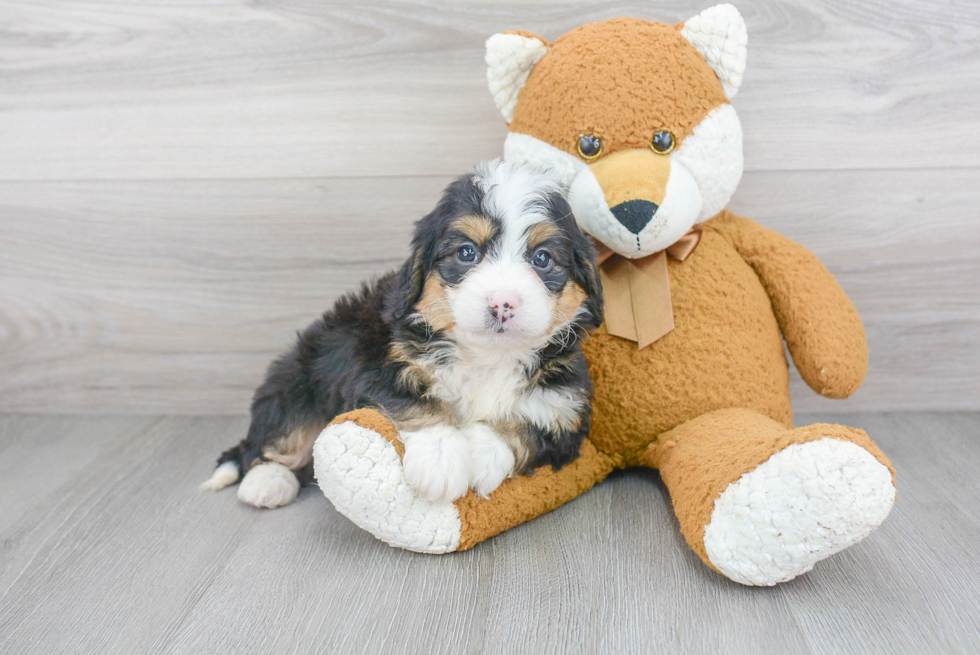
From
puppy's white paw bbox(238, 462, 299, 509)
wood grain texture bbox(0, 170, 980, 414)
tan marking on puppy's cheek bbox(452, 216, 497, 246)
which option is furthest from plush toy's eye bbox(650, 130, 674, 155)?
puppy's white paw bbox(238, 462, 299, 509)

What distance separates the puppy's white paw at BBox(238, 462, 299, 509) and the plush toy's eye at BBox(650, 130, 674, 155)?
107cm

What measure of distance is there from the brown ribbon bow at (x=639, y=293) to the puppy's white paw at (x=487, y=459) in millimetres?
382

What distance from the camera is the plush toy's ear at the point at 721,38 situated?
4.98 feet

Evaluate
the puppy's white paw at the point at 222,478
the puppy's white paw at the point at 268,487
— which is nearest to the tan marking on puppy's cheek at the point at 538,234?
the puppy's white paw at the point at 268,487

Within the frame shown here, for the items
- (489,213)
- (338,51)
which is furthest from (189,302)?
(489,213)

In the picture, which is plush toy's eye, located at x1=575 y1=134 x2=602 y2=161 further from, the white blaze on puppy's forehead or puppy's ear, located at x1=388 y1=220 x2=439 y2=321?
puppy's ear, located at x1=388 y1=220 x2=439 y2=321

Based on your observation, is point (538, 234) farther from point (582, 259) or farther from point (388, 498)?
point (388, 498)

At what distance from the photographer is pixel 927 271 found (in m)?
2.07

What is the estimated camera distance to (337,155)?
207cm

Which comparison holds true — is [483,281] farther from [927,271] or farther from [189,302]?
[927,271]

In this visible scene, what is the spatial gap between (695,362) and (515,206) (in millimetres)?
559

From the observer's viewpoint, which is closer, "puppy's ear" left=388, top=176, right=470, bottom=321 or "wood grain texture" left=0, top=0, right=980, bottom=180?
"puppy's ear" left=388, top=176, right=470, bottom=321

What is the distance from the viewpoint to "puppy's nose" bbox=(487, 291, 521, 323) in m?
1.22

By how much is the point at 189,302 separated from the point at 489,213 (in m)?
1.25
